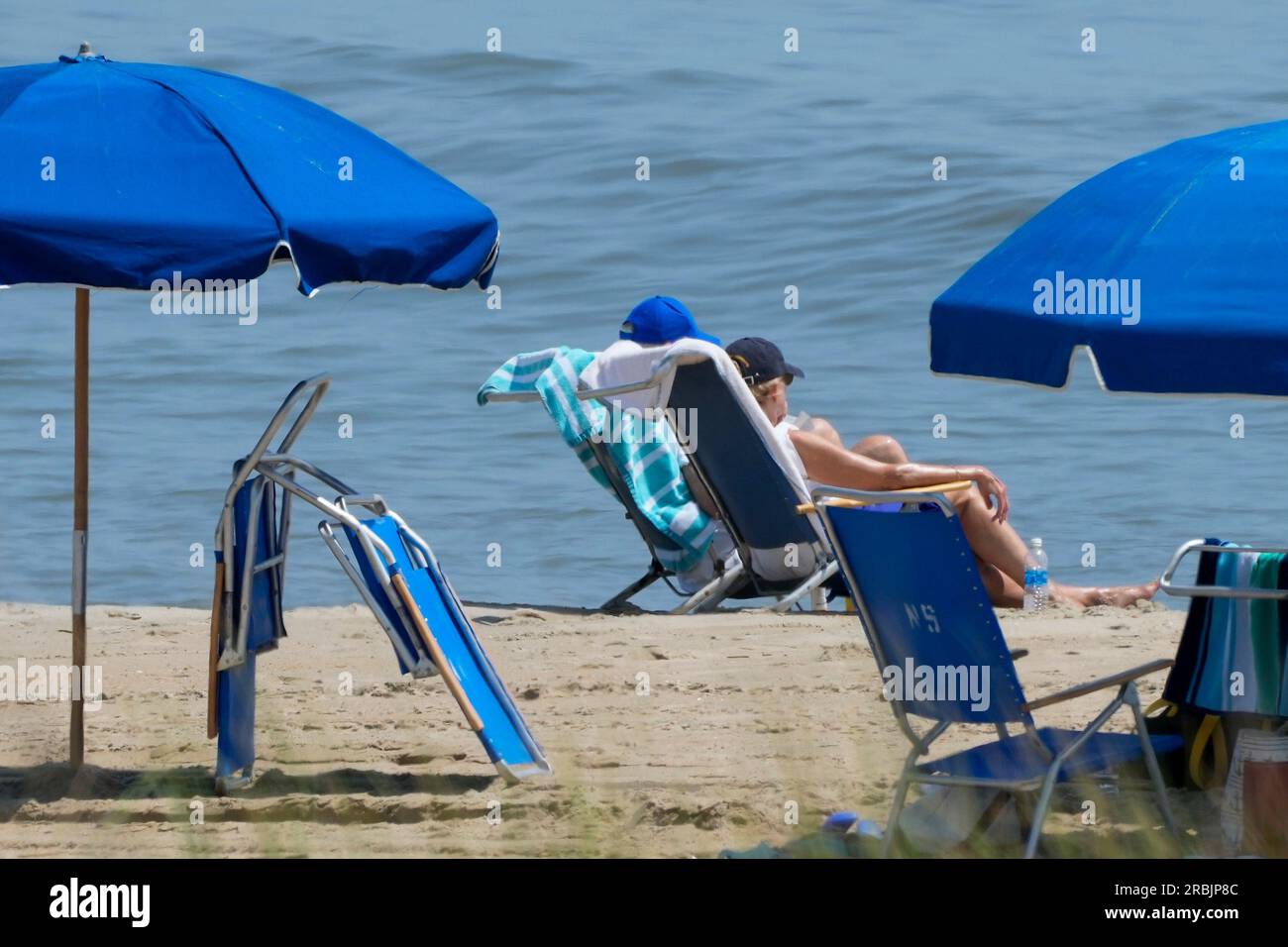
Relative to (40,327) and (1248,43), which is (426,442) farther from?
(1248,43)

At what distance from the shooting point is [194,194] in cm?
445

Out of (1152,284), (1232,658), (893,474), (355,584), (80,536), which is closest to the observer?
(1152,284)

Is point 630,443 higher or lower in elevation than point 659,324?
lower

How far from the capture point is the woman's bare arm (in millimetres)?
6980

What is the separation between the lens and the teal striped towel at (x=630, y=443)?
709 centimetres

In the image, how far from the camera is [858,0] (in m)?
26.6

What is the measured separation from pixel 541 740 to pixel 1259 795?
195cm

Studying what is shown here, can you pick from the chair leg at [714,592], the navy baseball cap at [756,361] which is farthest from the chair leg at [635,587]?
the navy baseball cap at [756,361]

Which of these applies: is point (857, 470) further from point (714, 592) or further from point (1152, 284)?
point (1152, 284)

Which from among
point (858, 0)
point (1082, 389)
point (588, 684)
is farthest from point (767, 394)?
point (858, 0)

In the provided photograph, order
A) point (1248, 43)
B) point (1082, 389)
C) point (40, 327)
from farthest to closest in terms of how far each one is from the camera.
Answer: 1. point (1248, 43)
2. point (40, 327)
3. point (1082, 389)
